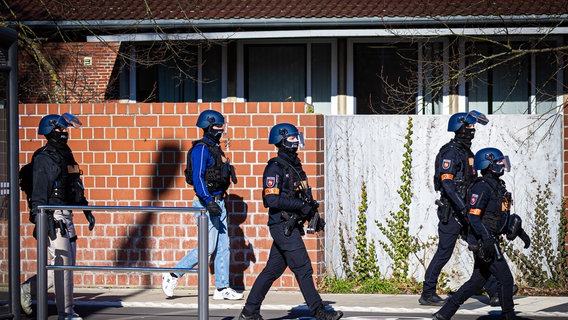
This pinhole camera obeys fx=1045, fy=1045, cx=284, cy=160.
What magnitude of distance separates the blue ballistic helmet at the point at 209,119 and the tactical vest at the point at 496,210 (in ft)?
10.4

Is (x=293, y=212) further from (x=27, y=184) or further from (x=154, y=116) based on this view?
(x=154, y=116)

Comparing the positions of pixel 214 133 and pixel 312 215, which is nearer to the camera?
pixel 312 215

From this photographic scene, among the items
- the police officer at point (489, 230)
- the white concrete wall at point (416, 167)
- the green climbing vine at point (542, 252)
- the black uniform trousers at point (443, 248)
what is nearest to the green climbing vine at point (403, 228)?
the white concrete wall at point (416, 167)

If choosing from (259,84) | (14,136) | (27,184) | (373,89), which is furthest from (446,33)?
(14,136)

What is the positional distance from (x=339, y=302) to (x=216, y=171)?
2010mm

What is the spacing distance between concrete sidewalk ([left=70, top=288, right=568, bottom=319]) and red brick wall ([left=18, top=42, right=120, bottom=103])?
223 inches

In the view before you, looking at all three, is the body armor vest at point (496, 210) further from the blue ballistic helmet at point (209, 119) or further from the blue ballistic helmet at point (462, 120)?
the blue ballistic helmet at point (209, 119)

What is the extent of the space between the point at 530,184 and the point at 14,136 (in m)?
6.55

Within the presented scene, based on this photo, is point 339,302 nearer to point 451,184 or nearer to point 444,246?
point 444,246

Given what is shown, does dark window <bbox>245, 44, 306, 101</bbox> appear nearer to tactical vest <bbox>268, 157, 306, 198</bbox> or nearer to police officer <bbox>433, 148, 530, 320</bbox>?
tactical vest <bbox>268, 157, 306, 198</bbox>

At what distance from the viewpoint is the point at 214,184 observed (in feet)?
37.3

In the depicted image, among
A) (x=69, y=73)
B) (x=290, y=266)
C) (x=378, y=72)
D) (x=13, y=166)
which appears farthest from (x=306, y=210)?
(x=69, y=73)

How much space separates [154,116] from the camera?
12.6 meters

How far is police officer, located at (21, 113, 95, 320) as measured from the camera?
9.75 metres
